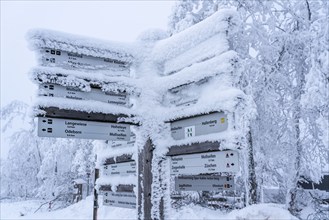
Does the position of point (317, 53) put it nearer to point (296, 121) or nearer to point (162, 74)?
point (296, 121)

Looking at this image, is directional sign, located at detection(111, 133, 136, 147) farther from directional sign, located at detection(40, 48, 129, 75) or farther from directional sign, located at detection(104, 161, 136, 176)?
directional sign, located at detection(40, 48, 129, 75)

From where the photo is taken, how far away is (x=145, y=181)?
4387mm

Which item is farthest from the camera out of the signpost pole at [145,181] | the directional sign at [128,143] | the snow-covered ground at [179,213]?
the directional sign at [128,143]

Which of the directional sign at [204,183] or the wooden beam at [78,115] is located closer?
the directional sign at [204,183]

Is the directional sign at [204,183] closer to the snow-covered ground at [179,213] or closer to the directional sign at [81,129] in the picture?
the snow-covered ground at [179,213]

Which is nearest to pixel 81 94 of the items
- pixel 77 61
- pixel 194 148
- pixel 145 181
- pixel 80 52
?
pixel 77 61

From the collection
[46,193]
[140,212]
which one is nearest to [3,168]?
[46,193]

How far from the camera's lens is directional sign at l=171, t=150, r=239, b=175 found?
11.3ft

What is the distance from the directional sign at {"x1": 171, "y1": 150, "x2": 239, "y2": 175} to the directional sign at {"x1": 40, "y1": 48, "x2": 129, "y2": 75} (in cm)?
151

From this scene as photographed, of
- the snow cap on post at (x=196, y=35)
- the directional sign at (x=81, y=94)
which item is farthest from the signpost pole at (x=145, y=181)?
the snow cap on post at (x=196, y=35)

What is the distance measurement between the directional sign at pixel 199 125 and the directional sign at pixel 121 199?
3.84 feet

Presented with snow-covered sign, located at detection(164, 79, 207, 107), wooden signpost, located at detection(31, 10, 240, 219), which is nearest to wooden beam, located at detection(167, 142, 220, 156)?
wooden signpost, located at detection(31, 10, 240, 219)

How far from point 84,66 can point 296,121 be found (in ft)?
26.7

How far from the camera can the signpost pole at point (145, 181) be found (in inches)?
171
